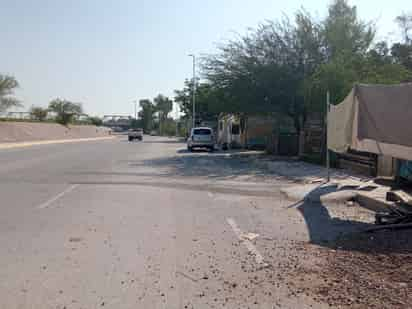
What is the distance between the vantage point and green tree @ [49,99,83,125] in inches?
3108

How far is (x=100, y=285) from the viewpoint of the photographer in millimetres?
4945

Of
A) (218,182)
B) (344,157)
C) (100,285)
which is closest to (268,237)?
(100,285)

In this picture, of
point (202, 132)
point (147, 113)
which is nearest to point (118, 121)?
point (147, 113)

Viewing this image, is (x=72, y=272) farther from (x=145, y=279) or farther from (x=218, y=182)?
(x=218, y=182)

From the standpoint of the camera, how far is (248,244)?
677 cm

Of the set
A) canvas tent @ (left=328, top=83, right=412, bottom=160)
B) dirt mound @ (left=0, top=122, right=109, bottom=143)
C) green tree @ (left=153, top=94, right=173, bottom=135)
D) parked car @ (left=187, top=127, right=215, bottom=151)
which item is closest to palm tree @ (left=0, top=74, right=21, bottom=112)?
dirt mound @ (left=0, top=122, right=109, bottom=143)

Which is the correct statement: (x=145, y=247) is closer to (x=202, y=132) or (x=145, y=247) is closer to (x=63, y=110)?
(x=202, y=132)

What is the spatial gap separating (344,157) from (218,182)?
6078mm

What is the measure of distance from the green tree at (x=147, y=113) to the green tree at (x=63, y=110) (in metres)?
61.3

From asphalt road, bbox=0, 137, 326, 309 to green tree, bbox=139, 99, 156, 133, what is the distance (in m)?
131

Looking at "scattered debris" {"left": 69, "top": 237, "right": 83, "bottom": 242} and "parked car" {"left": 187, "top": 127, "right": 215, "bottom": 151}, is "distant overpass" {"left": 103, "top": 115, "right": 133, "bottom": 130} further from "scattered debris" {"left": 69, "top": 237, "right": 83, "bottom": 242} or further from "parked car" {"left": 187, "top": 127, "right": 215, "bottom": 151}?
"scattered debris" {"left": 69, "top": 237, "right": 83, "bottom": 242}

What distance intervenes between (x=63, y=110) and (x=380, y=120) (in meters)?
76.1

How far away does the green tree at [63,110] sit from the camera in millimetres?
78938

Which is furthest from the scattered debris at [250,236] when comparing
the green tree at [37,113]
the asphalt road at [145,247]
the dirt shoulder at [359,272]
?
the green tree at [37,113]
